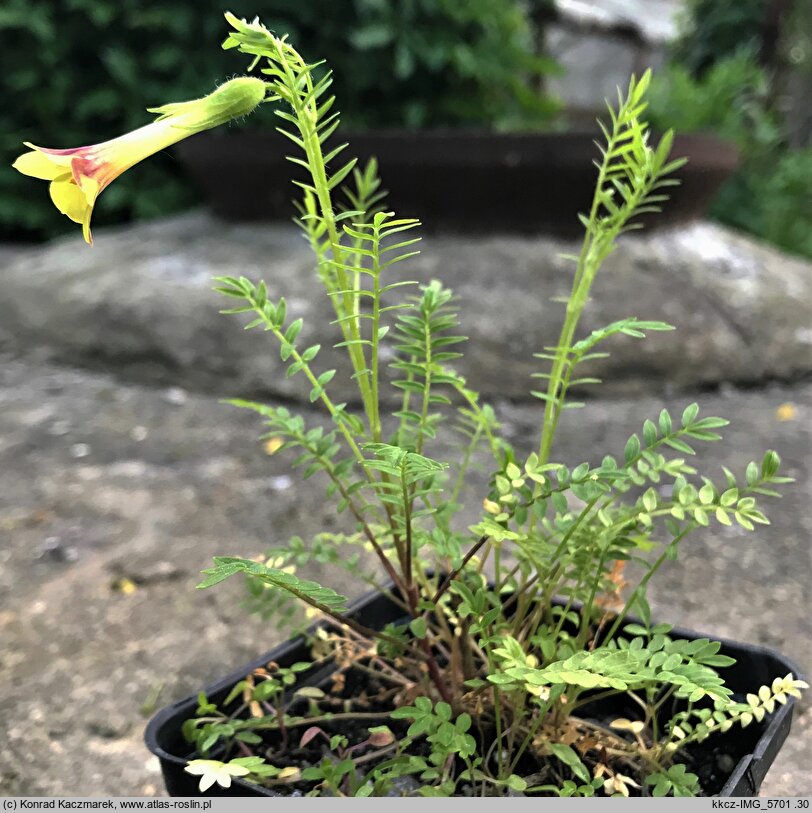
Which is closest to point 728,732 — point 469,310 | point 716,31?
point 469,310

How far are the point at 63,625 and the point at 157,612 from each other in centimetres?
15

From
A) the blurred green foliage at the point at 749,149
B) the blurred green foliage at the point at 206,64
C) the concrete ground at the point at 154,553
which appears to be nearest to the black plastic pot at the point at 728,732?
the concrete ground at the point at 154,553

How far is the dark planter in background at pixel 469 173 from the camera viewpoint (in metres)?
2.51

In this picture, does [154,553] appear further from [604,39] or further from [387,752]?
[604,39]

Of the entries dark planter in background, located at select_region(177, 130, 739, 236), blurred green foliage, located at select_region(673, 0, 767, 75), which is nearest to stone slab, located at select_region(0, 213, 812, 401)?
dark planter in background, located at select_region(177, 130, 739, 236)

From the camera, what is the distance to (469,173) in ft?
8.43

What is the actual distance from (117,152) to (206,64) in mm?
2996

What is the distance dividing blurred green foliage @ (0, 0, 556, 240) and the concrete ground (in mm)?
1439

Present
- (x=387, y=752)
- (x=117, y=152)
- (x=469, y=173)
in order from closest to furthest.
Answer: (x=117, y=152)
(x=387, y=752)
(x=469, y=173)

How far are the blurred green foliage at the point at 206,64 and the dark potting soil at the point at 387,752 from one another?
103 inches

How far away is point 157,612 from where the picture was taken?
4.64ft

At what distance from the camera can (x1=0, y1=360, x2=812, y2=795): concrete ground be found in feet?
3.71

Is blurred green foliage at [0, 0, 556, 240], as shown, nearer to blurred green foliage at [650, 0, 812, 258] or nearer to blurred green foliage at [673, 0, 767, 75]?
blurred green foliage at [650, 0, 812, 258]

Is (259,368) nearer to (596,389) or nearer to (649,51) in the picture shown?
(596,389)
